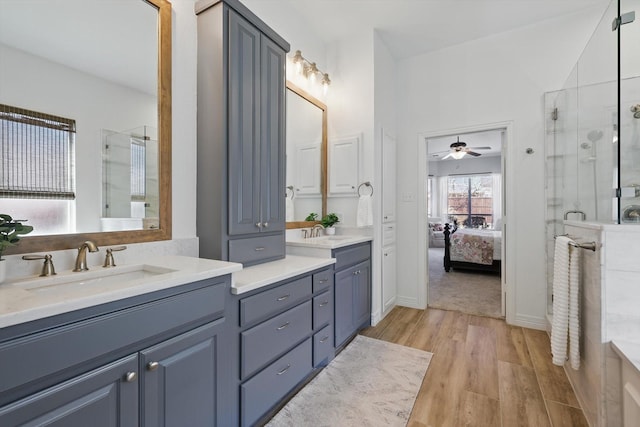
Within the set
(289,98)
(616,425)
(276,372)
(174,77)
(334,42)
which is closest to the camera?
(616,425)

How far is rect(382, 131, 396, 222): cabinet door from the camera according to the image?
3182mm

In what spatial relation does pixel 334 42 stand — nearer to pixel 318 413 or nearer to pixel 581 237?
pixel 581 237

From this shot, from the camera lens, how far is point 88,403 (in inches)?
33.6

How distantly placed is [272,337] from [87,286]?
2.90 feet

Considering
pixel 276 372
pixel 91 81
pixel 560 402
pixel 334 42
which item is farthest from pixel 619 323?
pixel 334 42

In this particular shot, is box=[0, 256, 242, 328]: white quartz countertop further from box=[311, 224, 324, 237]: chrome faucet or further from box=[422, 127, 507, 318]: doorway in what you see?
box=[422, 127, 507, 318]: doorway

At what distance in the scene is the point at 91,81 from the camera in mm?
1377

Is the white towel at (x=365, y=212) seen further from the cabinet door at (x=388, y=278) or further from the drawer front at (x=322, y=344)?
the drawer front at (x=322, y=344)

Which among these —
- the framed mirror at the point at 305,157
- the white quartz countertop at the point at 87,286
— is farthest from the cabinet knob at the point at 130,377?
the framed mirror at the point at 305,157

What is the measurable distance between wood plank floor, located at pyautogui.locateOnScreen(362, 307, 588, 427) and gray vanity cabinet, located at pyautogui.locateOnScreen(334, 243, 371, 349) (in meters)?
0.28

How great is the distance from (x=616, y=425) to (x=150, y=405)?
2.04 metres

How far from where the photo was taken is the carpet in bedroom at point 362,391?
1.62 metres

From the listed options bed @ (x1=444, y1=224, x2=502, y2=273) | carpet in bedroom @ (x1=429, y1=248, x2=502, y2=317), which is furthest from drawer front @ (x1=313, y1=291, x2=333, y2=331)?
bed @ (x1=444, y1=224, x2=502, y2=273)

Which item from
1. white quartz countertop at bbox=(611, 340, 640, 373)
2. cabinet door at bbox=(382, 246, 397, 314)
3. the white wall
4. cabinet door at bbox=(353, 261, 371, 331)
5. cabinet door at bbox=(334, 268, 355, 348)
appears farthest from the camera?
cabinet door at bbox=(382, 246, 397, 314)
